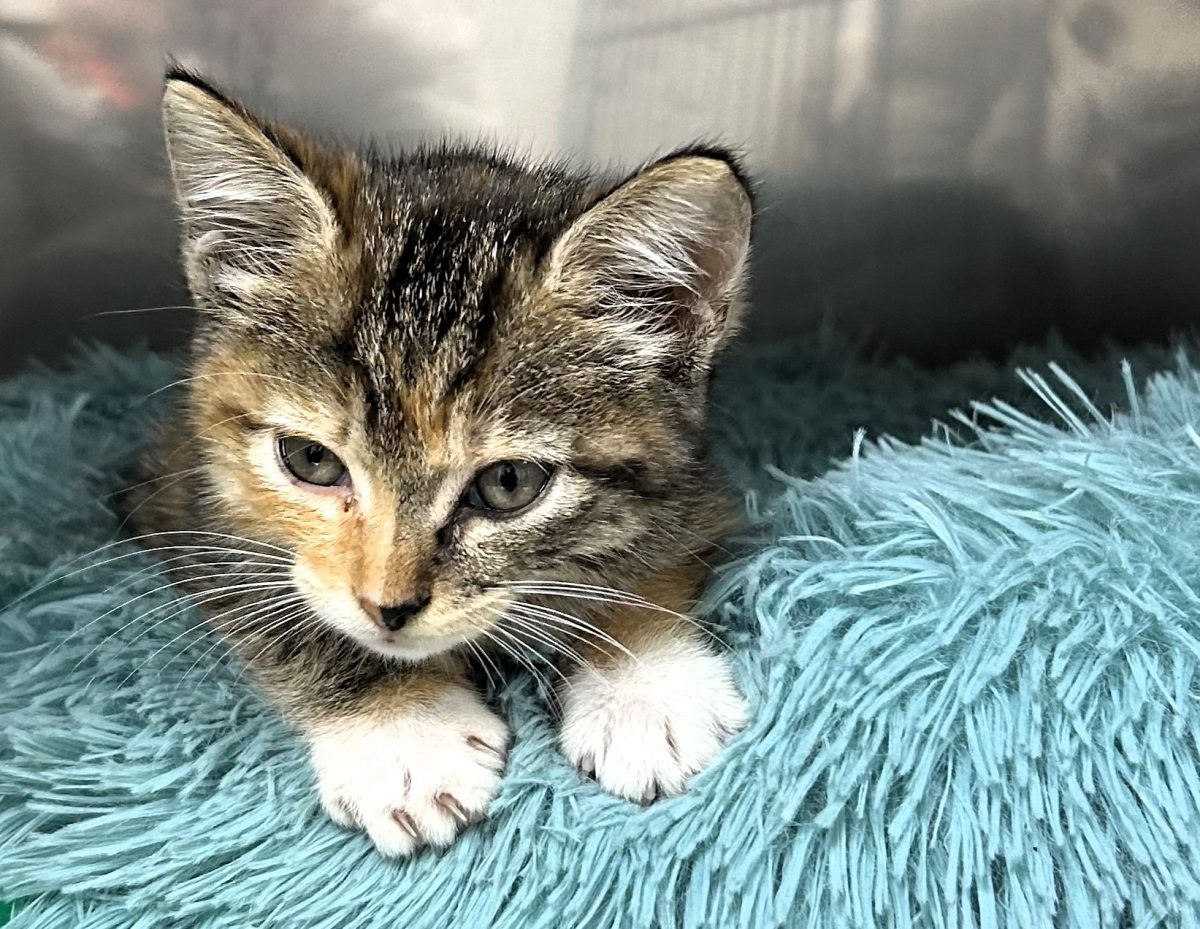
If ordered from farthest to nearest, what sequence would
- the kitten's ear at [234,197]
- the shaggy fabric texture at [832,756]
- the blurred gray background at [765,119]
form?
the blurred gray background at [765,119], the kitten's ear at [234,197], the shaggy fabric texture at [832,756]

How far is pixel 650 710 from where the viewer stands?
2.85 ft

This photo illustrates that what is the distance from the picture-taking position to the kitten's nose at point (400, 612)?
824mm

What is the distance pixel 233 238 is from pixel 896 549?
2.22 ft

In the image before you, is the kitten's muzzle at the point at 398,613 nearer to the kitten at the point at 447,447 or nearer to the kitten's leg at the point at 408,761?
the kitten at the point at 447,447

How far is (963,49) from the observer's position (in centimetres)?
172

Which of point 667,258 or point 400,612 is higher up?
point 667,258

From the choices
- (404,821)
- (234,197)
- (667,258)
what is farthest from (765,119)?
(404,821)

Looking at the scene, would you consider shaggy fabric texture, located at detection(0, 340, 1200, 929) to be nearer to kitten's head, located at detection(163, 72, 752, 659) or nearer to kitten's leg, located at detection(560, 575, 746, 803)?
kitten's leg, located at detection(560, 575, 746, 803)

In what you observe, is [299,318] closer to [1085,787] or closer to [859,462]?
[859,462]

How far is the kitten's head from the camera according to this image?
866 mm

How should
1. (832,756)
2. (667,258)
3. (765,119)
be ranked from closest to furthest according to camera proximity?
(832,756), (667,258), (765,119)

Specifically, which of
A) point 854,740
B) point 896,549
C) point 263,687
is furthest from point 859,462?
point 263,687

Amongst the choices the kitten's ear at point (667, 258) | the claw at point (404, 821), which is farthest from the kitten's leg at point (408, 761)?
the kitten's ear at point (667, 258)

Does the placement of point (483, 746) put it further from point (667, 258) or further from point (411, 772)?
point (667, 258)
